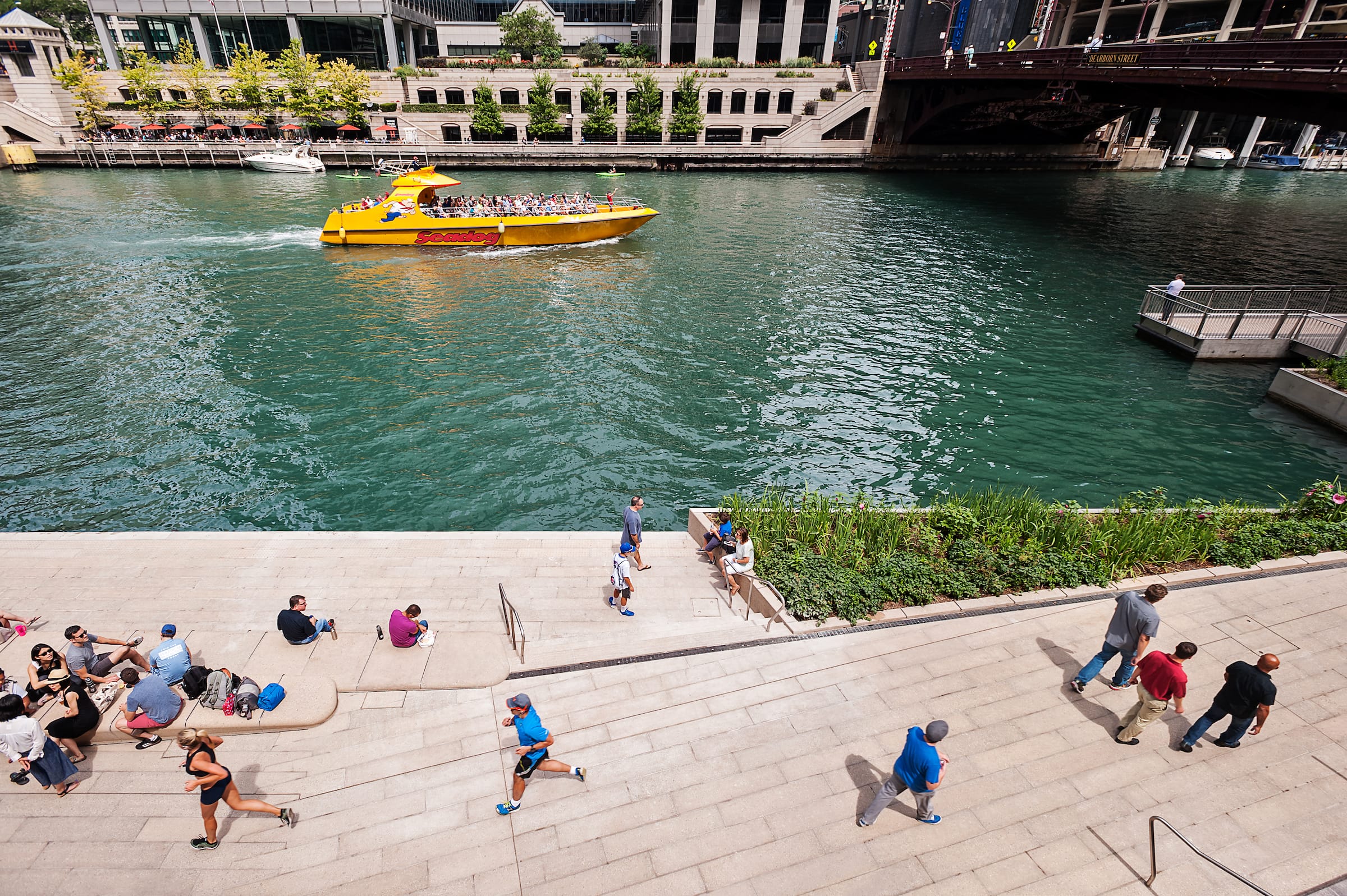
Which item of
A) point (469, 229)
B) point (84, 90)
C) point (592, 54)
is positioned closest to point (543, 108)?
point (592, 54)

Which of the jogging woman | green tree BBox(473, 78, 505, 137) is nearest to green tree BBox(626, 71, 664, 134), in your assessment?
green tree BBox(473, 78, 505, 137)

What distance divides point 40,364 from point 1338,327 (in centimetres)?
4339

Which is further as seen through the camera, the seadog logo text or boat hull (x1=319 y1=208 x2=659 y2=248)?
the seadog logo text

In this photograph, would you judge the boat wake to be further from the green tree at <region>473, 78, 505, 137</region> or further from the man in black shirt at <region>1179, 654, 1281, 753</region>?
the green tree at <region>473, 78, 505, 137</region>

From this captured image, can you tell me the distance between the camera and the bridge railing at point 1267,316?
22.6m

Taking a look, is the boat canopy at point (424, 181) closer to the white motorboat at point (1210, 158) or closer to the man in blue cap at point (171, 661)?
the man in blue cap at point (171, 661)

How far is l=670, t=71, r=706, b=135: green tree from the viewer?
6750 centimetres

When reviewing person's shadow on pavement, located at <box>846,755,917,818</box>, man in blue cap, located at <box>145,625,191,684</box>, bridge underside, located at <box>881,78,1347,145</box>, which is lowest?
man in blue cap, located at <box>145,625,191,684</box>

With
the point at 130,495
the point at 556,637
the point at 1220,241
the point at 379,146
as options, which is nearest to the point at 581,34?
the point at 379,146

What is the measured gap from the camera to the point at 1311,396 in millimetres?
19750

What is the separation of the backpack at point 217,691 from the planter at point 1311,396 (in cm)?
2702

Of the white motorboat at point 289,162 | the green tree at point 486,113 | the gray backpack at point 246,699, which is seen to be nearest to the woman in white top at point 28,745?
the gray backpack at point 246,699

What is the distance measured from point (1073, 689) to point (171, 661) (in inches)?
462

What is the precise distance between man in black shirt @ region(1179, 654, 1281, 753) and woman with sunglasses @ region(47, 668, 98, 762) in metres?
12.9
